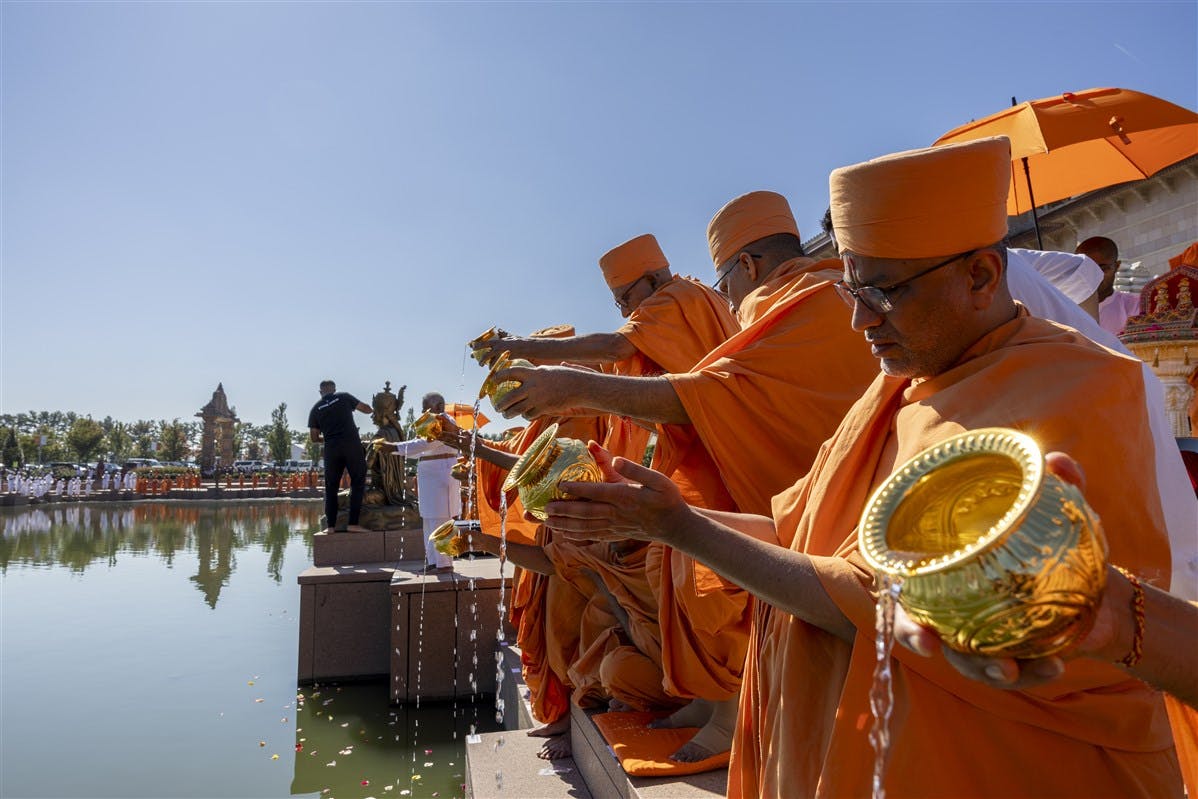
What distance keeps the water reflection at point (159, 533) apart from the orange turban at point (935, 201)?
11667 millimetres

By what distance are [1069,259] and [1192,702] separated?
8.52 feet

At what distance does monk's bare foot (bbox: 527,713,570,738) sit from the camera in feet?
14.2

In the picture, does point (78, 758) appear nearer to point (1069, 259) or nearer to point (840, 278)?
point (840, 278)

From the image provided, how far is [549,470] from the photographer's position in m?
1.69

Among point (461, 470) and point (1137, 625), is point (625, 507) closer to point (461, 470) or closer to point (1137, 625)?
point (1137, 625)

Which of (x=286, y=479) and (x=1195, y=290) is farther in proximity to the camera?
(x=286, y=479)

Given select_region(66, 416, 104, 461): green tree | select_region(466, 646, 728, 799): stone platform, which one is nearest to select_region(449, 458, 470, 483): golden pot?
select_region(466, 646, 728, 799): stone platform

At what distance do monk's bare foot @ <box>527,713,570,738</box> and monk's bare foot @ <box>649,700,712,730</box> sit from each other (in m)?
1.12

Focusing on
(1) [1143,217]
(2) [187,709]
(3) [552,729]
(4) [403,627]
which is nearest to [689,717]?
(3) [552,729]

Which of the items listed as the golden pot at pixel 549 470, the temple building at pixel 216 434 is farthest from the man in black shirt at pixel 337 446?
the temple building at pixel 216 434

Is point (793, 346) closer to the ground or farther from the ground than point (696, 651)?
farther from the ground

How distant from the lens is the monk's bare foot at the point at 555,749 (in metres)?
4.02

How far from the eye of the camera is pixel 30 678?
748cm

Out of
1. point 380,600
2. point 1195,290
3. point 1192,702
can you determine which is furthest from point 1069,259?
point 380,600
